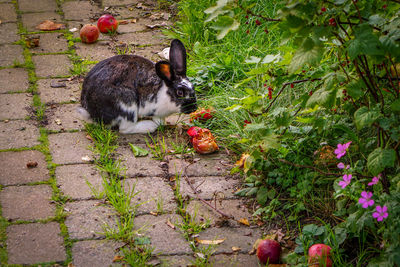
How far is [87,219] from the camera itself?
145 inches

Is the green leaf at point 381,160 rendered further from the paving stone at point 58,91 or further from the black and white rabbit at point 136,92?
the paving stone at point 58,91

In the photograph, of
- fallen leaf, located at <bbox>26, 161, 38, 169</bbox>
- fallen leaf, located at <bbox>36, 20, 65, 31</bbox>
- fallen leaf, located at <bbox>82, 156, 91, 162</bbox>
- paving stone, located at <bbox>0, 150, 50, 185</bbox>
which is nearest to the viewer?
paving stone, located at <bbox>0, 150, 50, 185</bbox>

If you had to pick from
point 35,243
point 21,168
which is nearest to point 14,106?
point 21,168

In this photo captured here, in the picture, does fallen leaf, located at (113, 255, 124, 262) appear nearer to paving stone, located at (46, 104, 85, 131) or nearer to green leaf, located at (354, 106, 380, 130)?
green leaf, located at (354, 106, 380, 130)

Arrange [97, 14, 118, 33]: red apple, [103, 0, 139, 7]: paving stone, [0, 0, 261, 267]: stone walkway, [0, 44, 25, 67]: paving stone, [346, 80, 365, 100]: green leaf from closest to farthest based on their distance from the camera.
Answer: [346, 80, 365, 100]: green leaf < [0, 0, 261, 267]: stone walkway < [0, 44, 25, 67]: paving stone < [97, 14, 118, 33]: red apple < [103, 0, 139, 7]: paving stone


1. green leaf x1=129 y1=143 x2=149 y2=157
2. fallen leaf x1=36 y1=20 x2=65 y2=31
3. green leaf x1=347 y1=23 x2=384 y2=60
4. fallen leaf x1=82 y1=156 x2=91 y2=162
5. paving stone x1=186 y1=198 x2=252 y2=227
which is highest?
green leaf x1=347 y1=23 x2=384 y2=60

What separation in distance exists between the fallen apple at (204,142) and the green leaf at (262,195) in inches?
25.9

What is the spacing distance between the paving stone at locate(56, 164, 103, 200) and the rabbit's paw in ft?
1.79

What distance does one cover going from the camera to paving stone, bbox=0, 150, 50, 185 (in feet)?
13.3

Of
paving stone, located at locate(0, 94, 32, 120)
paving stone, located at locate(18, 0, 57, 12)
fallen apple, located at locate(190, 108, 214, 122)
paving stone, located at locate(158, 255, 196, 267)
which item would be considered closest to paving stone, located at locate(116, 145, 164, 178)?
fallen apple, located at locate(190, 108, 214, 122)

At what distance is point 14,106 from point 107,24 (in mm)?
1704

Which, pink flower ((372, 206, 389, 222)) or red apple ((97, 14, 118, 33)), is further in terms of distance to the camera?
red apple ((97, 14, 118, 33))

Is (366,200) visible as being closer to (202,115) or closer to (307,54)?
(307,54)

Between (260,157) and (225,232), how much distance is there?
611 millimetres
